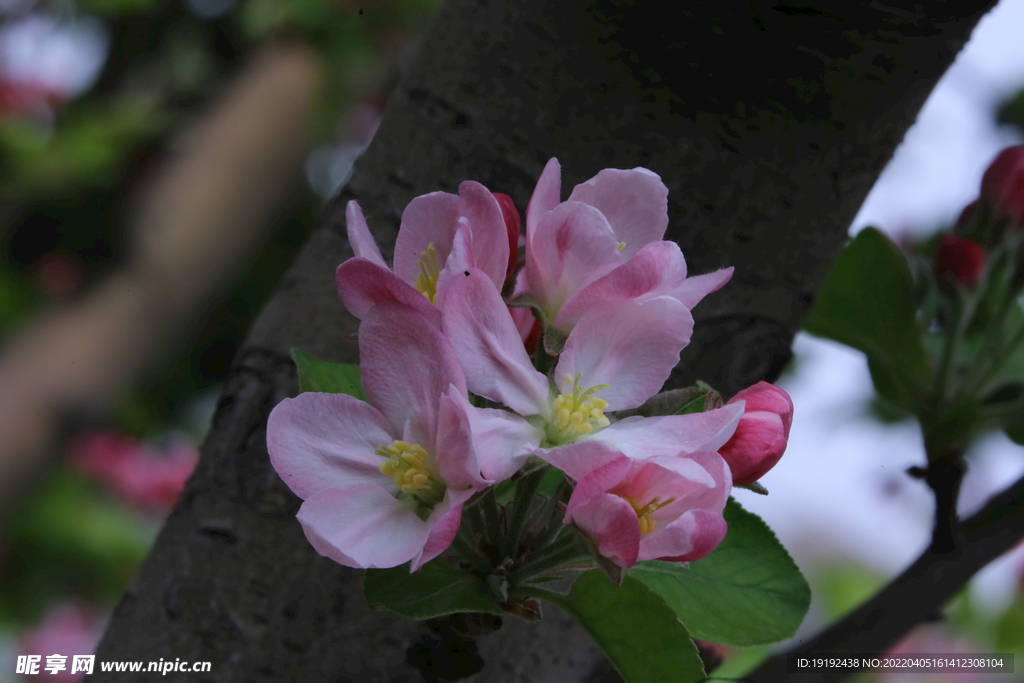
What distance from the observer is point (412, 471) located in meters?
0.29

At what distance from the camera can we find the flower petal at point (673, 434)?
27 centimetres

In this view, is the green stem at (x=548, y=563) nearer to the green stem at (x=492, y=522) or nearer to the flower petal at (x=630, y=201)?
the green stem at (x=492, y=522)

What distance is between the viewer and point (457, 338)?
0.92ft

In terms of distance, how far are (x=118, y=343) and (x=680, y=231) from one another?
6.61 ft

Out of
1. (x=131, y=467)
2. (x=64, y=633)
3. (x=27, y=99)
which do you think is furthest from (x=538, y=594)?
(x=27, y=99)

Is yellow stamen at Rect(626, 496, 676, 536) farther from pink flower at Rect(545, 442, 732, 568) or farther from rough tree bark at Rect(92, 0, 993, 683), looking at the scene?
rough tree bark at Rect(92, 0, 993, 683)

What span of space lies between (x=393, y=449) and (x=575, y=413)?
2.6 inches

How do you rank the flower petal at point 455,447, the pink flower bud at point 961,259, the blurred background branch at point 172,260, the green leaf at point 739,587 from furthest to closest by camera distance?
1. the blurred background branch at point 172,260
2. the pink flower bud at point 961,259
3. the green leaf at point 739,587
4. the flower petal at point 455,447

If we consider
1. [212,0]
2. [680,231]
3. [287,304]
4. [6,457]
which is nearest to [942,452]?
[680,231]

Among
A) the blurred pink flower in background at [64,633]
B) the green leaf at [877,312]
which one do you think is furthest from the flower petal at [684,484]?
the blurred pink flower in background at [64,633]

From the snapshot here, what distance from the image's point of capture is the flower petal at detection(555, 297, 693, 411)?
0.97ft

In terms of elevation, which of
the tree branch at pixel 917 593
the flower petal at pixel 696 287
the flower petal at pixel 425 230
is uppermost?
the flower petal at pixel 696 287

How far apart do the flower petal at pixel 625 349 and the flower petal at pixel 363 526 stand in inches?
2.9

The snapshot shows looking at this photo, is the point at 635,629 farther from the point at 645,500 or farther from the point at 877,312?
the point at 877,312
